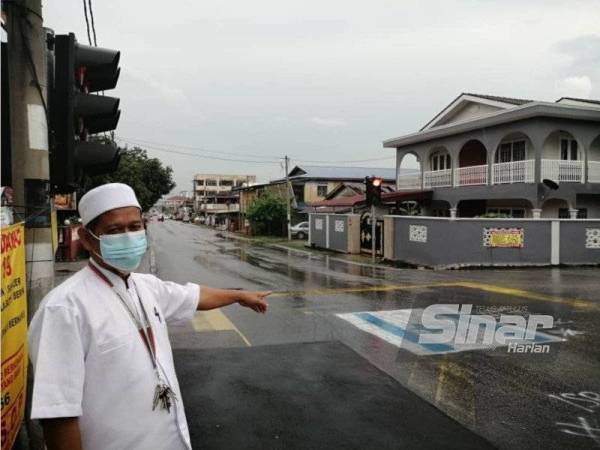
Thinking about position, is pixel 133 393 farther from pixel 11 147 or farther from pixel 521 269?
pixel 521 269

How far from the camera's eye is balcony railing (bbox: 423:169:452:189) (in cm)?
2652

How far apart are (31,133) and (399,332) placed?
20.2 ft

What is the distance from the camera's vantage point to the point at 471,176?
24.8 meters

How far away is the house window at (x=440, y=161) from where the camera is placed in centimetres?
2921

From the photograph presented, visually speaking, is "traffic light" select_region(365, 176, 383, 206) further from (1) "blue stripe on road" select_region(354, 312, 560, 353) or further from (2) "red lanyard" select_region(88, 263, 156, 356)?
(2) "red lanyard" select_region(88, 263, 156, 356)

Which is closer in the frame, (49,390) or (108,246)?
(49,390)

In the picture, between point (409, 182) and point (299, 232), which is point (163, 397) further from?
point (299, 232)

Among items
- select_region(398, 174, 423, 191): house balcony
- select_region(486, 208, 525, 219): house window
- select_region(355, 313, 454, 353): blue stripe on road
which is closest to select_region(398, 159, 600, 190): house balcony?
select_region(486, 208, 525, 219): house window

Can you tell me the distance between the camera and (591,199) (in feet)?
77.7

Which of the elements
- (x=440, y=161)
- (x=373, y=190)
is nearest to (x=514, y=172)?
(x=373, y=190)

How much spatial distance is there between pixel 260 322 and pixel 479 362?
3.93 meters

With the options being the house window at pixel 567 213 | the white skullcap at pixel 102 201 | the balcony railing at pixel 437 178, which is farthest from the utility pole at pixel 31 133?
the balcony railing at pixel 437 178

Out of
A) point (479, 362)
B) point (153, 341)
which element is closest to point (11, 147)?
point (153, 341)

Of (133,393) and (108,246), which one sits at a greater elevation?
(108,246)
